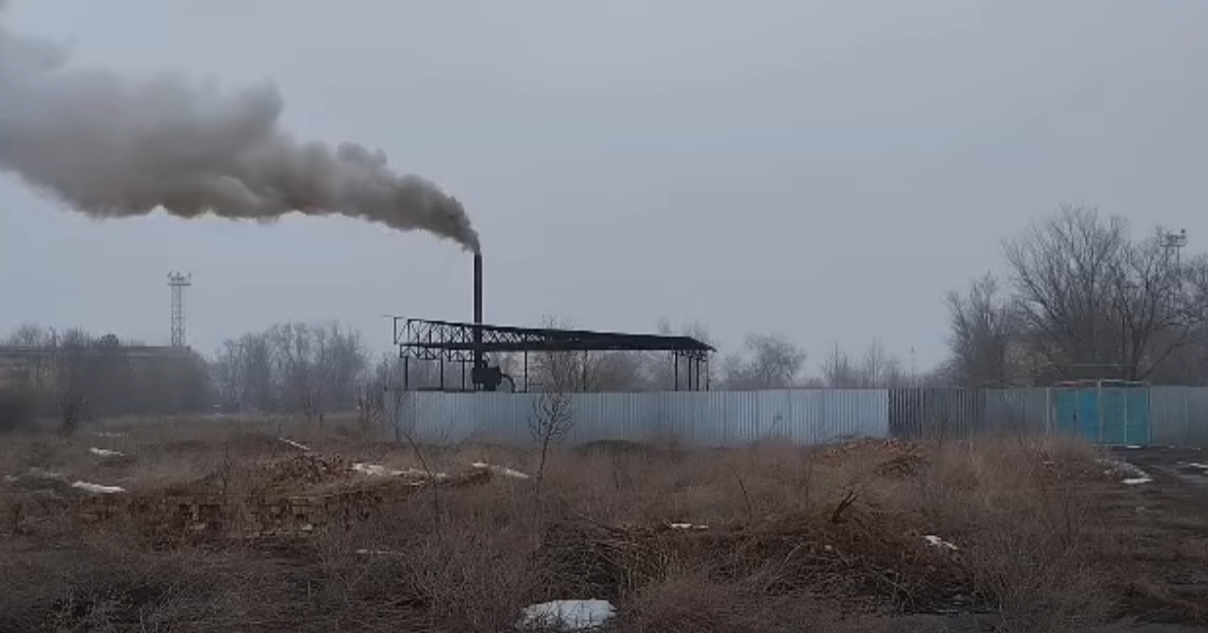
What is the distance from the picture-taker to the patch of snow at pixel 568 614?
8.88 m

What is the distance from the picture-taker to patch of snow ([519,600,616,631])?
8.88 meters

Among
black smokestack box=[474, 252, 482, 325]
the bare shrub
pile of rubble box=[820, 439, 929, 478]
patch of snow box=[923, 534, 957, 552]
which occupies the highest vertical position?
black smokestack box=[474, 252, 482, 325]

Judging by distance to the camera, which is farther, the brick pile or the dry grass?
the brick pile

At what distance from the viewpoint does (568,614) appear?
935 centimetres

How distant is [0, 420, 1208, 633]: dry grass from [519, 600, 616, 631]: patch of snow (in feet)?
0.55

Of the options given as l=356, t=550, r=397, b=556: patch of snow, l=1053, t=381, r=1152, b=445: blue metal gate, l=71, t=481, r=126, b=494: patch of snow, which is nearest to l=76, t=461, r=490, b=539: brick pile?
l=356, t=550, r=397, b=556: patch of snow

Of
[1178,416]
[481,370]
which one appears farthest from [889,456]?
[1178,416]

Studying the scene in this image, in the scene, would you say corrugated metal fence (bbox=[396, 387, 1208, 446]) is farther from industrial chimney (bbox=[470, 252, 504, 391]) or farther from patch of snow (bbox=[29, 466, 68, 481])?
patch of snow (bbox=[29, 466, 68, 481])

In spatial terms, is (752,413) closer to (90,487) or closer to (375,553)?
(90,487)

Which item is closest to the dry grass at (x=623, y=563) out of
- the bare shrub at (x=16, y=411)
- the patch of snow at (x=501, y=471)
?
the patch of snow at (x=501, y=471)

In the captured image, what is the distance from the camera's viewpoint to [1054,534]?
1156 centimetres

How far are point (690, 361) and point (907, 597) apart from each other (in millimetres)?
29863

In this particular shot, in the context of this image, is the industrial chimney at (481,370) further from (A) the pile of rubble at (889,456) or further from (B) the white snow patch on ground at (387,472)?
(B) the white snow patch on ground at (387,472)

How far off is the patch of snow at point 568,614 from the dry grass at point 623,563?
0.17 metres
